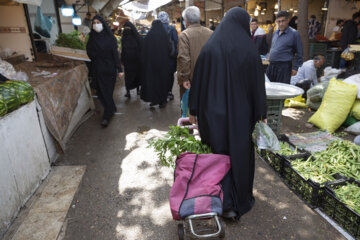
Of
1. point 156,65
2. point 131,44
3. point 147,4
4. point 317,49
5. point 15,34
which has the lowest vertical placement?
point 317,49

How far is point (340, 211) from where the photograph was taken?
8.91 feet

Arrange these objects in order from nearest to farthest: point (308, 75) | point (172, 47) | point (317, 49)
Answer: point (172, 47), point (308, 75), point (317, 49)


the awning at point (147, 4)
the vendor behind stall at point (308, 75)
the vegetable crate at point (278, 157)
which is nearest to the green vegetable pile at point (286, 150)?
the vegetable crate at point (278, 157)

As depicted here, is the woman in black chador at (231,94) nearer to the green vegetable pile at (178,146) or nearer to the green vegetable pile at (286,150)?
the green vegetable pile at (178,146)

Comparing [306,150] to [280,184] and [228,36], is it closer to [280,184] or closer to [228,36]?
[280,184]

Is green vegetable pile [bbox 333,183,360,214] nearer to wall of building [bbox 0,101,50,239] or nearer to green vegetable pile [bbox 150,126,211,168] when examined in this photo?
green vegetable pile [bbox 150,126,211,168]

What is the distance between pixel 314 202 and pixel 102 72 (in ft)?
14.9

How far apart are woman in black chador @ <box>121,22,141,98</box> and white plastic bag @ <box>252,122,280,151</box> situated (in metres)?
5.08

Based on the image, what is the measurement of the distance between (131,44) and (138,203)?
4752 millimetres

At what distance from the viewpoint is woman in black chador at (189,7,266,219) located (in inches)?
92.0

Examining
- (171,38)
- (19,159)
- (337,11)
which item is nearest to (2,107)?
(19,159)

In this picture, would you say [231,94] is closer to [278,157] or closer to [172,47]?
[278,157]

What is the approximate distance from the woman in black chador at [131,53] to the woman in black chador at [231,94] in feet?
15.5

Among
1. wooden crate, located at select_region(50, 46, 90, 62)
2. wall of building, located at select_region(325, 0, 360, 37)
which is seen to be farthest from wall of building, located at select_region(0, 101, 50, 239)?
wall of building, located at select_region(325, 0, 360, 37)
